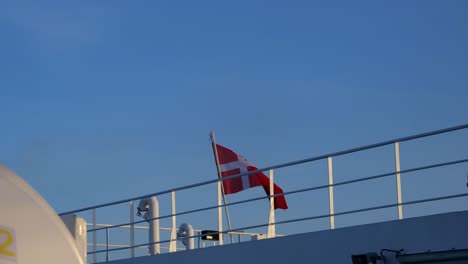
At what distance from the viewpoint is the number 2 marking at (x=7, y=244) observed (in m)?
3.97

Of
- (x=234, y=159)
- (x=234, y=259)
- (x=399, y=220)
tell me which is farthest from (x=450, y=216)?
(x=234, y=159)

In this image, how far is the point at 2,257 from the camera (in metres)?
3.95

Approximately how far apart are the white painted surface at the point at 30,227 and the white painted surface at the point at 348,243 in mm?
5990

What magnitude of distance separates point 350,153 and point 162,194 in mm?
3809

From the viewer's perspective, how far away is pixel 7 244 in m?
4.02

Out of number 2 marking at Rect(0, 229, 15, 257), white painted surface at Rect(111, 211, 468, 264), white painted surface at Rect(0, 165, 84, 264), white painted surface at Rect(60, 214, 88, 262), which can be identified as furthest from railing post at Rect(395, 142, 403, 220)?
number 2 marking at Rect(0, 229, 15, 257)

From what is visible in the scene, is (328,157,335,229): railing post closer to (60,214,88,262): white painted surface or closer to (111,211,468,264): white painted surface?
(111,211,468,264): white painted surface

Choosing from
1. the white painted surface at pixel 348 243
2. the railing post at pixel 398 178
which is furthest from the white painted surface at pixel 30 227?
the railing post at pixel 398 178

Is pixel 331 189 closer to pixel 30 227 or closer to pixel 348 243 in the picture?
pixel 348 243

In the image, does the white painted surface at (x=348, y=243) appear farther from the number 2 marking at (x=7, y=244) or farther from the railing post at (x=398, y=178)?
the number 2 marking at (x=7, y=244)

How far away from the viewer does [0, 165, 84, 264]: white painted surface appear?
412 centimetres

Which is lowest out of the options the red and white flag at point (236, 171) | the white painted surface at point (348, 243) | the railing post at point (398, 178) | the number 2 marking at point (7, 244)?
the number 2 marking at point (7, 244)

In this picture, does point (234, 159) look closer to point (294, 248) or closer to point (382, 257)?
point (294, 248)

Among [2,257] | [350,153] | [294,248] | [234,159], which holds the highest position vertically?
[234,159]
